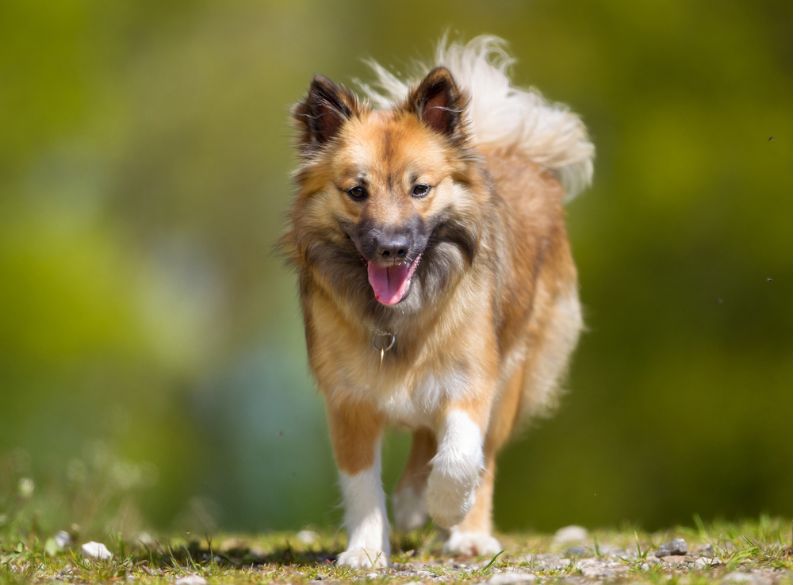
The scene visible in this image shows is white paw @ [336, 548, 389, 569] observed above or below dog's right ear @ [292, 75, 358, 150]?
below

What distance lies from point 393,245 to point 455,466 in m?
0.94

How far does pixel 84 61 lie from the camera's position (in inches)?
643

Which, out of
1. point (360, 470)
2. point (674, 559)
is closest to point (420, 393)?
point (360, 470)

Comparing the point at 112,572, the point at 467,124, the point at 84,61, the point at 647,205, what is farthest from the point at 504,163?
the point at 84,61

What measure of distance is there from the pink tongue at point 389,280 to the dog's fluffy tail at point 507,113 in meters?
1.39

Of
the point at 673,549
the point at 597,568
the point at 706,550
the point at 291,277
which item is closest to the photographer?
the point at 597,568

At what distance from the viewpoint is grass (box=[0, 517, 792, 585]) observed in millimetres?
4645

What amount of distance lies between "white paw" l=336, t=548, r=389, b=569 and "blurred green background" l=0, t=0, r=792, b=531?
715 centimetres

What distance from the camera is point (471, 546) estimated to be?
5875 millimetres

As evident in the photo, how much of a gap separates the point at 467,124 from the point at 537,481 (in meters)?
9.33

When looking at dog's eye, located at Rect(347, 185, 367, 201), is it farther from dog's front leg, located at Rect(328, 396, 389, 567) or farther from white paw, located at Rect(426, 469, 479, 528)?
white paw, located at Rect(426, 469, 479, 528)

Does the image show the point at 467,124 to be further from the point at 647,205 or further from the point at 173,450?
the point at 173,450

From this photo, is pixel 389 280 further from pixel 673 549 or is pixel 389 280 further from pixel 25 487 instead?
pixel 25 487

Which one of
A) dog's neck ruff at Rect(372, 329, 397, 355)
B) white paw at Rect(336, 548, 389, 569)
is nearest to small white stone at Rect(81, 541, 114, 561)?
white paw at Rect(336, 548, 389, 569)
